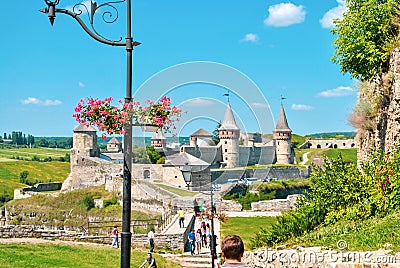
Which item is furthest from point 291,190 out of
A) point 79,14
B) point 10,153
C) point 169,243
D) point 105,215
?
point 10,153

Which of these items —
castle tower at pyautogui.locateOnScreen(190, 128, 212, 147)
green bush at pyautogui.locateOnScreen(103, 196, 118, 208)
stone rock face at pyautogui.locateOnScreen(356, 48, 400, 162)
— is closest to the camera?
castle tower at pyautogui.locateOnScreen(190, 128, 212, 147)

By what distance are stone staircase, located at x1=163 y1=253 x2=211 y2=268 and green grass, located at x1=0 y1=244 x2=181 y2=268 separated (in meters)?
0.66

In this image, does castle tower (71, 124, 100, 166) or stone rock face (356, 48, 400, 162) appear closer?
stone rock face (356, 48, 400, 162)

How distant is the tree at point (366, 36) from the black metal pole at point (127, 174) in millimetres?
9384

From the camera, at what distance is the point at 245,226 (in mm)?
24031

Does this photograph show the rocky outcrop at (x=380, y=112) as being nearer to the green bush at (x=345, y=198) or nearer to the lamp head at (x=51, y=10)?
the green bush at (x=345, y=198)

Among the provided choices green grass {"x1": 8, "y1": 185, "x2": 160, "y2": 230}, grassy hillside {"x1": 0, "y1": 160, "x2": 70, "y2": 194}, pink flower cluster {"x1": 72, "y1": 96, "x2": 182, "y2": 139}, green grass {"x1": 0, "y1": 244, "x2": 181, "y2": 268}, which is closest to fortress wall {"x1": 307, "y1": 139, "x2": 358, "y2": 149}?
grassy hillside {"x1": 0, "y1": 160, "x2": 70, "y2": 194}

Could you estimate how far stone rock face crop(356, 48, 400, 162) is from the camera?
11.9 metres

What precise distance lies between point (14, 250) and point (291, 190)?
4547cm

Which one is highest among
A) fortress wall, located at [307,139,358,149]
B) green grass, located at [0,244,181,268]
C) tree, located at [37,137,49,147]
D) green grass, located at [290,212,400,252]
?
tree, located at [37,137,49,147]

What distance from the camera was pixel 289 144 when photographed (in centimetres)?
7906

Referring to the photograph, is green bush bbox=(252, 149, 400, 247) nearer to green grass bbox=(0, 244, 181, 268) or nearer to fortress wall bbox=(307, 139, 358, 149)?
green grass bbox=(0, 244, 181, 268)

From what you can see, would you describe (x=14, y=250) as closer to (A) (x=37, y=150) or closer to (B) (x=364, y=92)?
(B) (x=364, y=92)

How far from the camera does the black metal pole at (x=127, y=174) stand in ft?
19.1
